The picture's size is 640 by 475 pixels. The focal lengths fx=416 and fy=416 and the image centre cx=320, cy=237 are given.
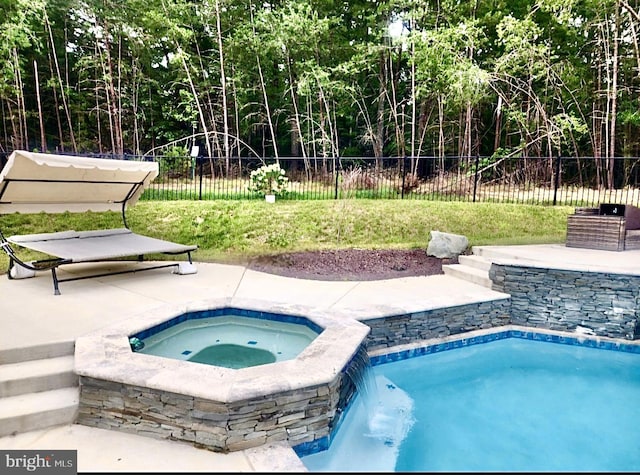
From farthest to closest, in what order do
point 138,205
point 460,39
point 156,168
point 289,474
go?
point 460,39 → point 138,205 → point 156,168 → point 289,474

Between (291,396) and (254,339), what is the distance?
1.27 meters

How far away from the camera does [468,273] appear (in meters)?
5.45

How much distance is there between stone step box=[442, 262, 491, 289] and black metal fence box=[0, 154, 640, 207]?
170 inches

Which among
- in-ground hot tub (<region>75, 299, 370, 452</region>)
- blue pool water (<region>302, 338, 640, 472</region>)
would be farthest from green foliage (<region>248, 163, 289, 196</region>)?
in-ground hot tub (<region>75, 299, 370, 452</region>)

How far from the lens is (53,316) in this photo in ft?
11.5

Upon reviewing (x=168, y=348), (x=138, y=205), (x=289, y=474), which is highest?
(x=138, y=205)

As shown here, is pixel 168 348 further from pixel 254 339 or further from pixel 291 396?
pixel 291 396

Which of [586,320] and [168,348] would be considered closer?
[168,348]

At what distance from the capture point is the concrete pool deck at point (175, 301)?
223cm

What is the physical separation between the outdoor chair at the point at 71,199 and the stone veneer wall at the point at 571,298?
4022mm

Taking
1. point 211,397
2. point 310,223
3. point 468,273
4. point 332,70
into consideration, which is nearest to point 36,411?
point 211,397

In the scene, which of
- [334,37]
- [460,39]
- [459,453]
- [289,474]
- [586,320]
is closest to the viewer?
[289,474]

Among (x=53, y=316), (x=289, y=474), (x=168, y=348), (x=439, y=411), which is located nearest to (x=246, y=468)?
(x=289, y=474)

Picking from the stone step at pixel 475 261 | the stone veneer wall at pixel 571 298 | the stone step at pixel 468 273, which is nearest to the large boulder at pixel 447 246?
the stone step at pixel 475 261
